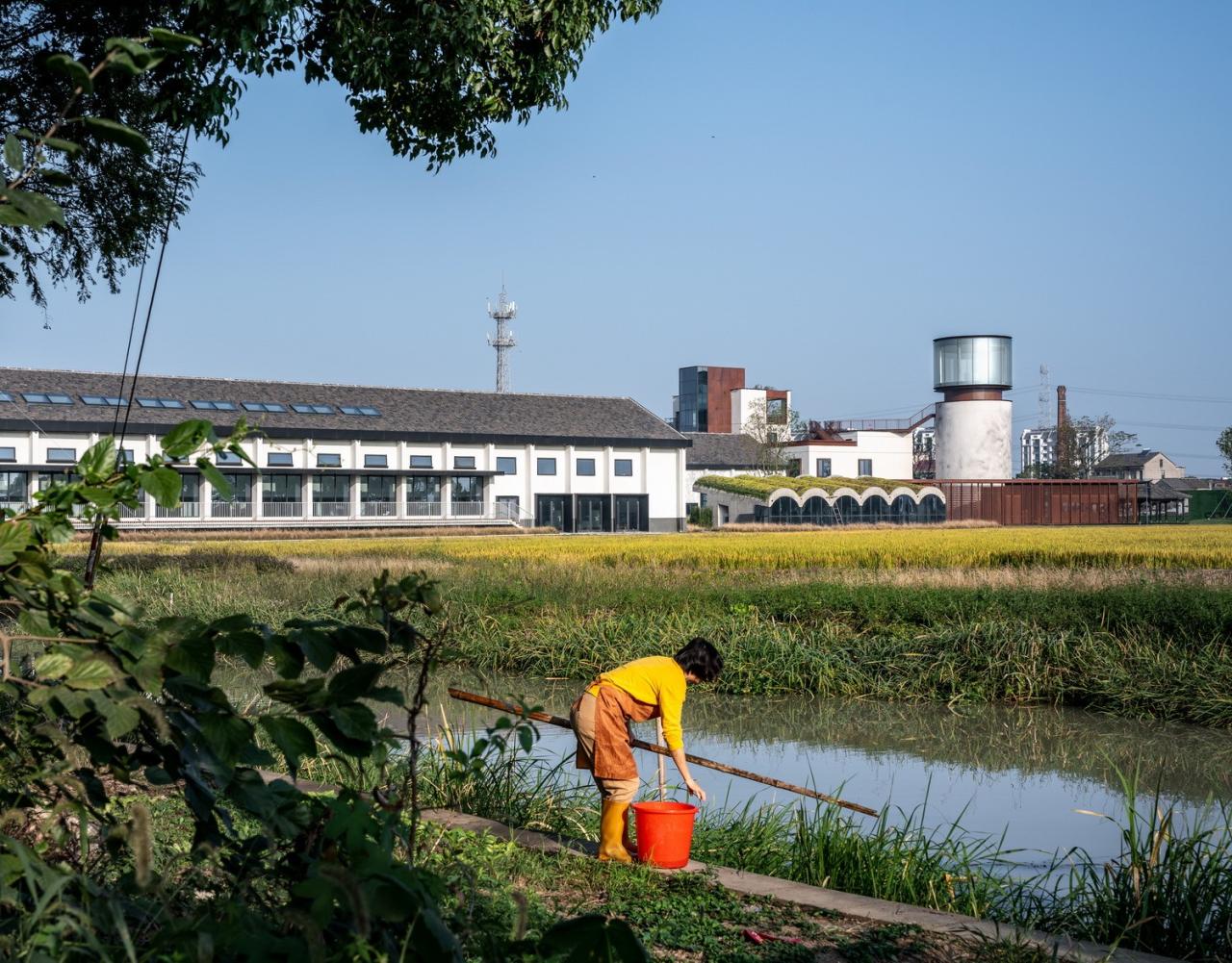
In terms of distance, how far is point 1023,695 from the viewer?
12.8 metres

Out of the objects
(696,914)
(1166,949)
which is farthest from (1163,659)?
(696,914)

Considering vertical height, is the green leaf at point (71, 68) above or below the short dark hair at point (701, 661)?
above

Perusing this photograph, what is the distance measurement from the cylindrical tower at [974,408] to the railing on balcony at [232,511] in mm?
46043

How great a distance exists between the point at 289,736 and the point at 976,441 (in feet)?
265

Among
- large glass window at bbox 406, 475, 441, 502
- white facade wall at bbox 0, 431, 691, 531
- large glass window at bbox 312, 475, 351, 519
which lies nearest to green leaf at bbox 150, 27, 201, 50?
white facade wall at bbox 0, 431, 691, 531

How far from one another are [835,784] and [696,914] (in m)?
4.88

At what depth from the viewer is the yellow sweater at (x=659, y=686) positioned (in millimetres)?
5793

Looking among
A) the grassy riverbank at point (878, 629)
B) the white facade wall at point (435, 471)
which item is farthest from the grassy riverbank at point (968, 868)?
the white facade wall at point (435, 471)

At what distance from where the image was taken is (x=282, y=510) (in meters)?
51.9

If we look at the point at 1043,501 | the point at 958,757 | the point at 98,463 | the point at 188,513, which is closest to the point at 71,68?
the point at 98,463

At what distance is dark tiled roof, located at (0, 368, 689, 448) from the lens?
48.6 metres

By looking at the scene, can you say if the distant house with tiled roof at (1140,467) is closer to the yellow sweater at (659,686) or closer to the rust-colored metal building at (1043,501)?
the rust-colored metal building at (1043,501)

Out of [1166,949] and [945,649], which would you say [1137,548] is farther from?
[1166,949]

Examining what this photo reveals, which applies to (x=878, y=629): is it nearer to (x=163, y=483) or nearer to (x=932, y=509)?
(x=163, y=483)
